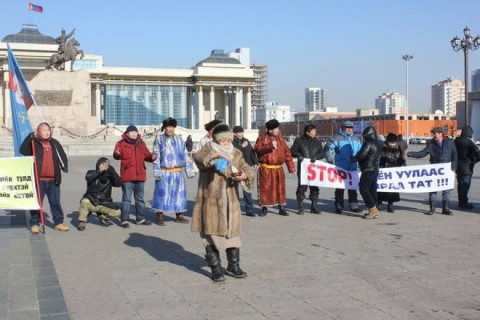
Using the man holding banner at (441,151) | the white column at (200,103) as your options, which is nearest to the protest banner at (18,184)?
the man holding banner at (441,151)

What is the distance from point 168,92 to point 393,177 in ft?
252

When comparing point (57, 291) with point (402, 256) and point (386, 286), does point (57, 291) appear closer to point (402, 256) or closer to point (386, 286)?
point (386, 286)

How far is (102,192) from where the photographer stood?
29.2 ft

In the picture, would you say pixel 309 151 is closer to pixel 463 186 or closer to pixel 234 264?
pixel 463 186

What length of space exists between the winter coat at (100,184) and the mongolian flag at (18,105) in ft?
3.72

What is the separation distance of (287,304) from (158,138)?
5.00 meters

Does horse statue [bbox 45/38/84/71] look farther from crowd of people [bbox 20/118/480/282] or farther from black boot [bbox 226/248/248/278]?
black boot [bbox 226/248/248/278]

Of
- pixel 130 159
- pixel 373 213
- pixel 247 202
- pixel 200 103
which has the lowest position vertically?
pixel 373 213

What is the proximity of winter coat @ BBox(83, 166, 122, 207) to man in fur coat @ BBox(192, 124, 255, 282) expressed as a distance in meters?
3.75

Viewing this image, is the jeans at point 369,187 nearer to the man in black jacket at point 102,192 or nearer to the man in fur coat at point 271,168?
the man in fur coat at point 271,168

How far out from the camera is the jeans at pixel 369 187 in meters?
9.32

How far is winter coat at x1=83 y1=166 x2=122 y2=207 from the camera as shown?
881cm

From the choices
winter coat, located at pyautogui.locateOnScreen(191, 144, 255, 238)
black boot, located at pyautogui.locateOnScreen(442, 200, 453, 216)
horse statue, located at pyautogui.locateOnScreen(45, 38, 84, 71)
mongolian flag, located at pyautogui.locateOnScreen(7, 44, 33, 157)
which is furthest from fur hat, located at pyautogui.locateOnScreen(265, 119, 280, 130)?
horse statue, located at pyautogui.locateOnScreen(45, 38, 84, 71)

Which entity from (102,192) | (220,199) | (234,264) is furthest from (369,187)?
(220,199)
